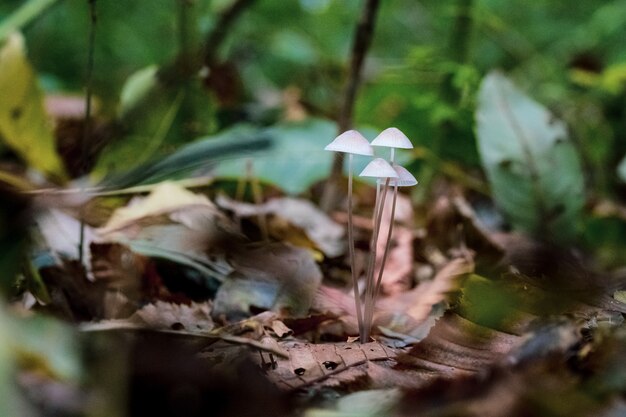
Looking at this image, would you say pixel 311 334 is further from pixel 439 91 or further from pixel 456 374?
pixel 439 91

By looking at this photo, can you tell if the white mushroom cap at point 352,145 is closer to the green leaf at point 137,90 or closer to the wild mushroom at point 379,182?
the wild mushroom at point 379,182

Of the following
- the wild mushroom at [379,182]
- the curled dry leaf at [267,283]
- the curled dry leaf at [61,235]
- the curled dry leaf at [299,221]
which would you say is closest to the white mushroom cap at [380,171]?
the wild mushroom at [379,182]

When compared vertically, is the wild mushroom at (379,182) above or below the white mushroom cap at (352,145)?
below

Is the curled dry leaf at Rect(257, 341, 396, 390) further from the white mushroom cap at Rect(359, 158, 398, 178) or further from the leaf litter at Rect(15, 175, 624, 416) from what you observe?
the white mushroom cap at Rect(359, 158, 398, 178)

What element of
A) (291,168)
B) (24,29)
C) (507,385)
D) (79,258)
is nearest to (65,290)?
(79,258)

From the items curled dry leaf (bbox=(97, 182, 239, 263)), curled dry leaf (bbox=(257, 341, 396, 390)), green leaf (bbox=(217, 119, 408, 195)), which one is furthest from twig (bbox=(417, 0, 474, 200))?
curled dry leaf (bbox=(257, 341, 396, 390))

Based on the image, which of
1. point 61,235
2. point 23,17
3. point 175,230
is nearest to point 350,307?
point 175,230

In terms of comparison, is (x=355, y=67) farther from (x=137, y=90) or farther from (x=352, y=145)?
(x=352, y=145)
